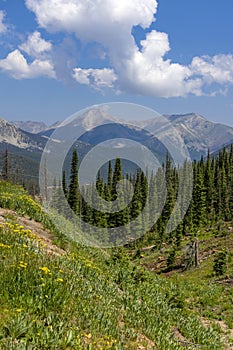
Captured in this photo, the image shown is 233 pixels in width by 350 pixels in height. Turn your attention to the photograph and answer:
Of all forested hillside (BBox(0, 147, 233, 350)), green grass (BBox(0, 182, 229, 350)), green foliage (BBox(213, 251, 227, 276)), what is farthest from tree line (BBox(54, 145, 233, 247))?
green grass (BBox(0, 182, 229, 350))

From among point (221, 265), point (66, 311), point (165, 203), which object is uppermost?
point (165, 203)

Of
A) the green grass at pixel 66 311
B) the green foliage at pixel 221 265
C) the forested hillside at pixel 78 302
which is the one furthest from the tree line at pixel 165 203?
the green grass at pixel 66 311

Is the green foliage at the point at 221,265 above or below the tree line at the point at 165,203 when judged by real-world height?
below

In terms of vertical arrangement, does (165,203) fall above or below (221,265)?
above

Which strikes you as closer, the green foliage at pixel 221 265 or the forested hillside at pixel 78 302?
the forested hillside at pixel 78 302

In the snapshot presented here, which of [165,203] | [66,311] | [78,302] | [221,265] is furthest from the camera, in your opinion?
[165,203]

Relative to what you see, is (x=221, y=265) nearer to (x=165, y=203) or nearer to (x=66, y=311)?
(x=66, y=311)

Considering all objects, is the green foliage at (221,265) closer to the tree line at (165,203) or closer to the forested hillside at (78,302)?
the forested hillside at (78,302)

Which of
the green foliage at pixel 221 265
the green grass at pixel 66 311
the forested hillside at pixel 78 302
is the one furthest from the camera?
the green foliage at pixel 221 265

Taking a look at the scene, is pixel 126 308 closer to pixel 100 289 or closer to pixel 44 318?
pixel 100 289

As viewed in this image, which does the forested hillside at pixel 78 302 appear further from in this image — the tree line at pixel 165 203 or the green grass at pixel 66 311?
the tree line at pixel 165 203

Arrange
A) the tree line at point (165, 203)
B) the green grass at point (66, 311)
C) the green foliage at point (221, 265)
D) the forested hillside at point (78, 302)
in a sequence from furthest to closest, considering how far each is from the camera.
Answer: the tree line at point (165, 203) < the green foliage at point (221, 265) < the forested hillside at point (78, 302) < the green grass at point (66, 311)

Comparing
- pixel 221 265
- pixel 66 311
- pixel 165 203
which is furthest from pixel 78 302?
pixel 165 203

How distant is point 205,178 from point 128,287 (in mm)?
97541
